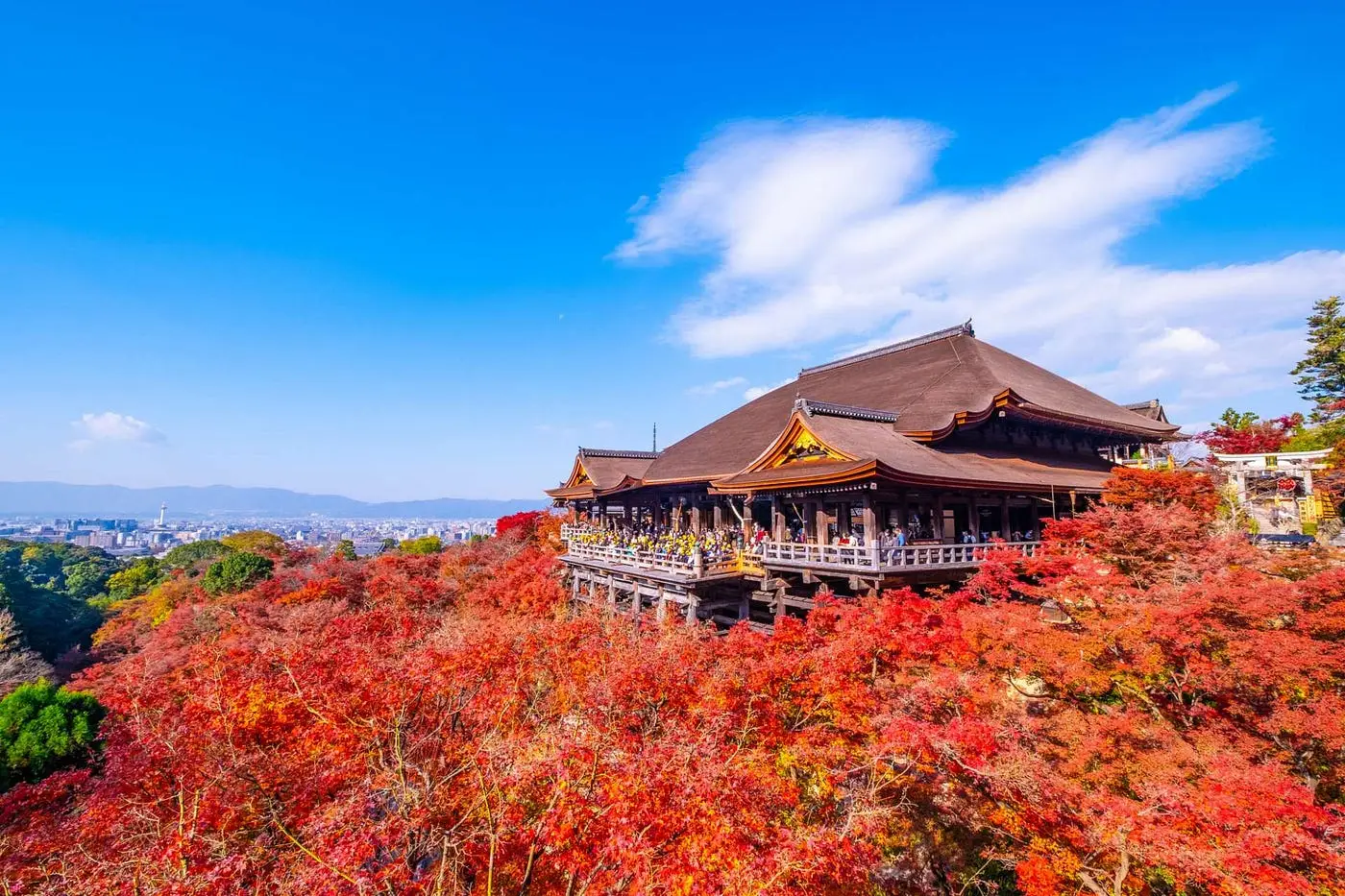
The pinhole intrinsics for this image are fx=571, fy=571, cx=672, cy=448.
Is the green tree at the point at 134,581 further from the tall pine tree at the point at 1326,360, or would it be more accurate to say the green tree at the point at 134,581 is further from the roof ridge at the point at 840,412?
the tall pine tree at the point at 1326,360

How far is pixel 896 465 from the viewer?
13383 millimetres

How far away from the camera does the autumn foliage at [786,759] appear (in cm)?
516

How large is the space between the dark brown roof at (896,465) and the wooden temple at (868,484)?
0.21 feet

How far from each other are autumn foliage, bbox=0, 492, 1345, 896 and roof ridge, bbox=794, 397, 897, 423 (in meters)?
6.58

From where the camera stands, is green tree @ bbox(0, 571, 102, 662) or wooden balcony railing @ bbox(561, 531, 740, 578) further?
green tree @ bbox(0, 571, 102, 662)

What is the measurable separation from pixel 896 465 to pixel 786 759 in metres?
7.70

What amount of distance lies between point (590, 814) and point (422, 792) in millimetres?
1737

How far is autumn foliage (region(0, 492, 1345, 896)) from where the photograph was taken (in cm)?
516

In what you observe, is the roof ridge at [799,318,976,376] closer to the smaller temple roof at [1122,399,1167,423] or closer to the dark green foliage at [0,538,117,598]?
the smaller temple roof at [1122,399,1167,423]

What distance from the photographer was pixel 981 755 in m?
6.95

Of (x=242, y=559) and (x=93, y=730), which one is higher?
(x=242, y=559)

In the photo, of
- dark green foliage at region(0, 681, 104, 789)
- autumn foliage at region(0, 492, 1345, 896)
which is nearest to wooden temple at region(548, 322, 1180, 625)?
autumn foliage at region(0, 492, 1345, 896)

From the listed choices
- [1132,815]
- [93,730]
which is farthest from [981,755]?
[93,730]

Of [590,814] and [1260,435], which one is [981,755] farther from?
[1260,435]
